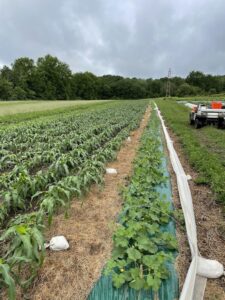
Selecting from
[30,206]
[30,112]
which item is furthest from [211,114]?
[30,112]

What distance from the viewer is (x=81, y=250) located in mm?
2637

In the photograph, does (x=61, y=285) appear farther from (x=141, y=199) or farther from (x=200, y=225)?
(x=200, y=225)

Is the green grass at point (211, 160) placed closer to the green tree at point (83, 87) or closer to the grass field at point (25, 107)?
the grass field at point (25, 107)

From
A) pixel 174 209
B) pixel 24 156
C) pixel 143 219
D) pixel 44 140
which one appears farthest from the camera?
pixel 44 140

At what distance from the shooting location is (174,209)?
11.8 ft

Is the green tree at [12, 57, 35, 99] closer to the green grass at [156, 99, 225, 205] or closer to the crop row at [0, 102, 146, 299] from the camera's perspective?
the green grass at [156, 99, 225, 205]

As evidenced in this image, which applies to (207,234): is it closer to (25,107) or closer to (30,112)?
(30,112)

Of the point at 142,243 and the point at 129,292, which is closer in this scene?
the point at 129,292

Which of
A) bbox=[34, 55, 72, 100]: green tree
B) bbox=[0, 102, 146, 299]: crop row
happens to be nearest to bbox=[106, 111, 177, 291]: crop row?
bbox=[0, 102, 146, 299]: crop row

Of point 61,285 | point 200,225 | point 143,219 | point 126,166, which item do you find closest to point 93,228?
point 143,219

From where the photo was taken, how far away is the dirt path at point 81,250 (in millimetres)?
2131

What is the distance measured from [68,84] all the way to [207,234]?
71127mm

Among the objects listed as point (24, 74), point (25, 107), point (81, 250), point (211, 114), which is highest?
point (24, 74)

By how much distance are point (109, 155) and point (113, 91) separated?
78717mm
